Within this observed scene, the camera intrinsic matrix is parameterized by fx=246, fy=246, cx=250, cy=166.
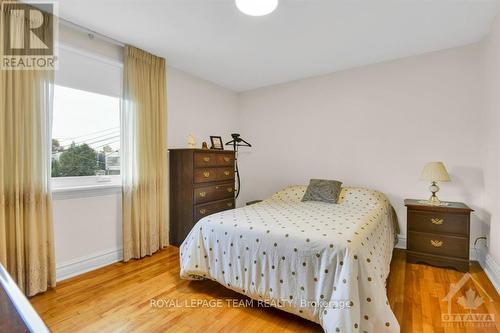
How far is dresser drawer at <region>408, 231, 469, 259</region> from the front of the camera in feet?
7.91

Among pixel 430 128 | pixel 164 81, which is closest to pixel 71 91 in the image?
pixel 164 81

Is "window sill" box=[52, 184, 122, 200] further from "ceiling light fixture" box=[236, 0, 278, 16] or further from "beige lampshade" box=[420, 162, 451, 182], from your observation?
"beige lampshade" box=[420, 162, 451, 182]

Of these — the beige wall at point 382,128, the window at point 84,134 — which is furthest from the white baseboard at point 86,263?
the beige wall at point 382,128

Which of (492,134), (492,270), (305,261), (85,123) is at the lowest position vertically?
(492,270)

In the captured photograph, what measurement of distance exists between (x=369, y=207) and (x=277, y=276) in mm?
1470

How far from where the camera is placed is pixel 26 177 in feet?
6.48

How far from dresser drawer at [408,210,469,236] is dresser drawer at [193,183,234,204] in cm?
225

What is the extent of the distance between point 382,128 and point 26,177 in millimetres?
3743

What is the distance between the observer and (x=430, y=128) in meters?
2.89

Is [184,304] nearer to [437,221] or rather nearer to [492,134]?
[437,221]

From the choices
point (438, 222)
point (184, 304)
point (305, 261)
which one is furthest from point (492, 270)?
point (184, 304)

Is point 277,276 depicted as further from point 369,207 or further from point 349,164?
point 349,164

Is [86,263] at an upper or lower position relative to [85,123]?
lower

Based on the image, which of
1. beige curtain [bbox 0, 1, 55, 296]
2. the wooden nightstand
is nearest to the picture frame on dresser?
beige curtain [bbox 0, 1, 55, 296]
